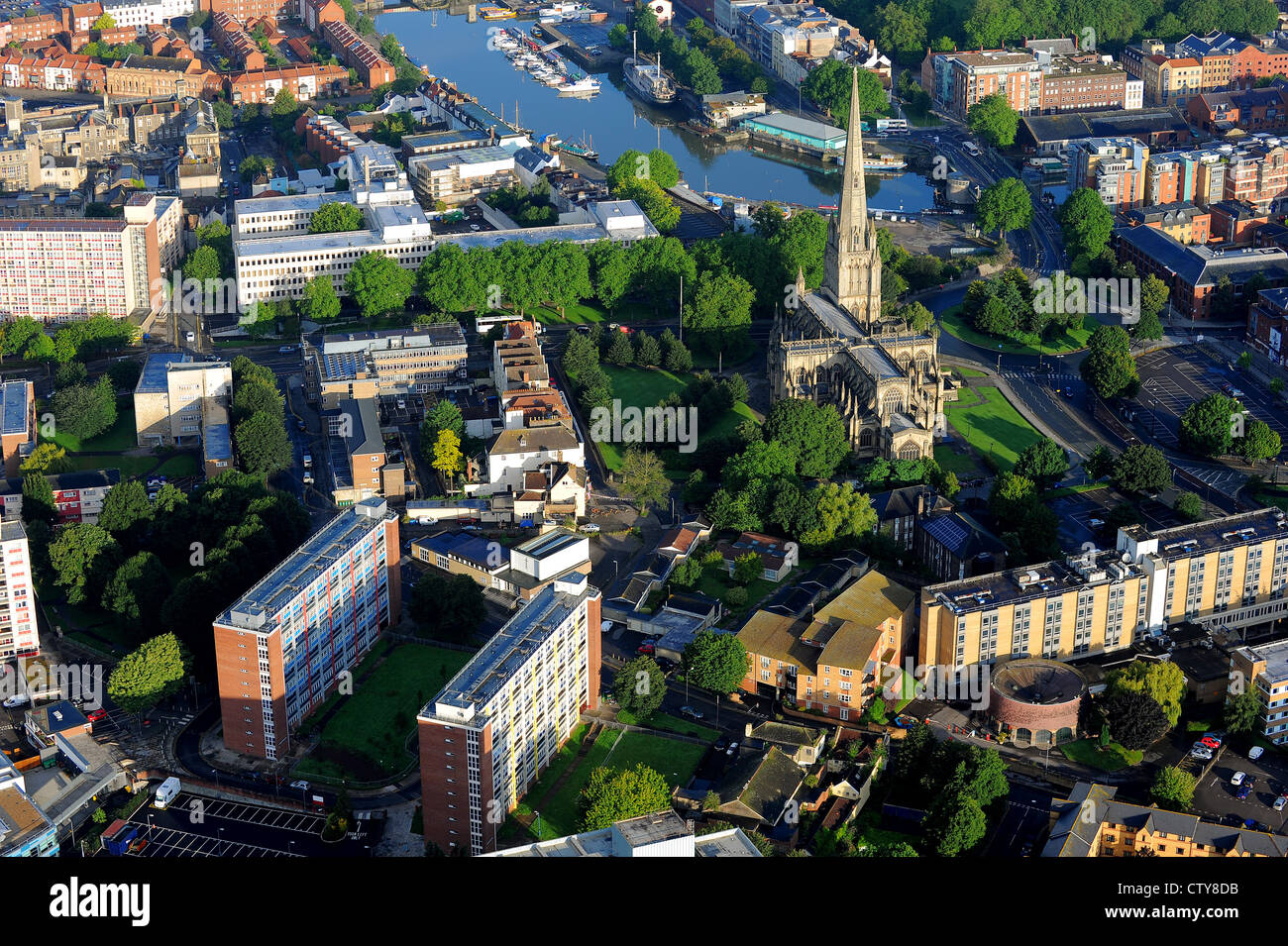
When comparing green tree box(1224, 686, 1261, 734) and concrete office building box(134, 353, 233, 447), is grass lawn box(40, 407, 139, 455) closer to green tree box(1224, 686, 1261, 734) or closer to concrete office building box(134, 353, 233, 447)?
concrete office building box(134, 353, 233, 447)

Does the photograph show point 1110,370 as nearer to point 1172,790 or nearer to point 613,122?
point 1172,790

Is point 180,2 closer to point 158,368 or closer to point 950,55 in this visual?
point 950,55

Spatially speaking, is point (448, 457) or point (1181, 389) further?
point (1181, 389)

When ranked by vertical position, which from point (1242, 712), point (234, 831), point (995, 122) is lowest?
point (234, 831)

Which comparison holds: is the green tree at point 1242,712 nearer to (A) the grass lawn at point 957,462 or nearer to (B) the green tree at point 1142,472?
(B) the green tree at point 1142,472

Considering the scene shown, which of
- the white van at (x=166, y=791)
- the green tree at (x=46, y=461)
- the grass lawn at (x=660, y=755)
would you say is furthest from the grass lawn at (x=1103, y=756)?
the green tree at (x=46, y=461)

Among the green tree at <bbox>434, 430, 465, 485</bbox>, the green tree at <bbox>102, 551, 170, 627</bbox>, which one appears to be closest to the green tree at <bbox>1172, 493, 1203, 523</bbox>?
the green tree at <bbox>434, 430, 465, 485</bbox>

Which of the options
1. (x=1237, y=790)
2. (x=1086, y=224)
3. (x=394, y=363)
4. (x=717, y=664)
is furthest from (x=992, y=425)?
(x=1237, y=790)

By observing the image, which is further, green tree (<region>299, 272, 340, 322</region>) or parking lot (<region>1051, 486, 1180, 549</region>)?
green tree (<region>299, 272, 340, 322</region>)
